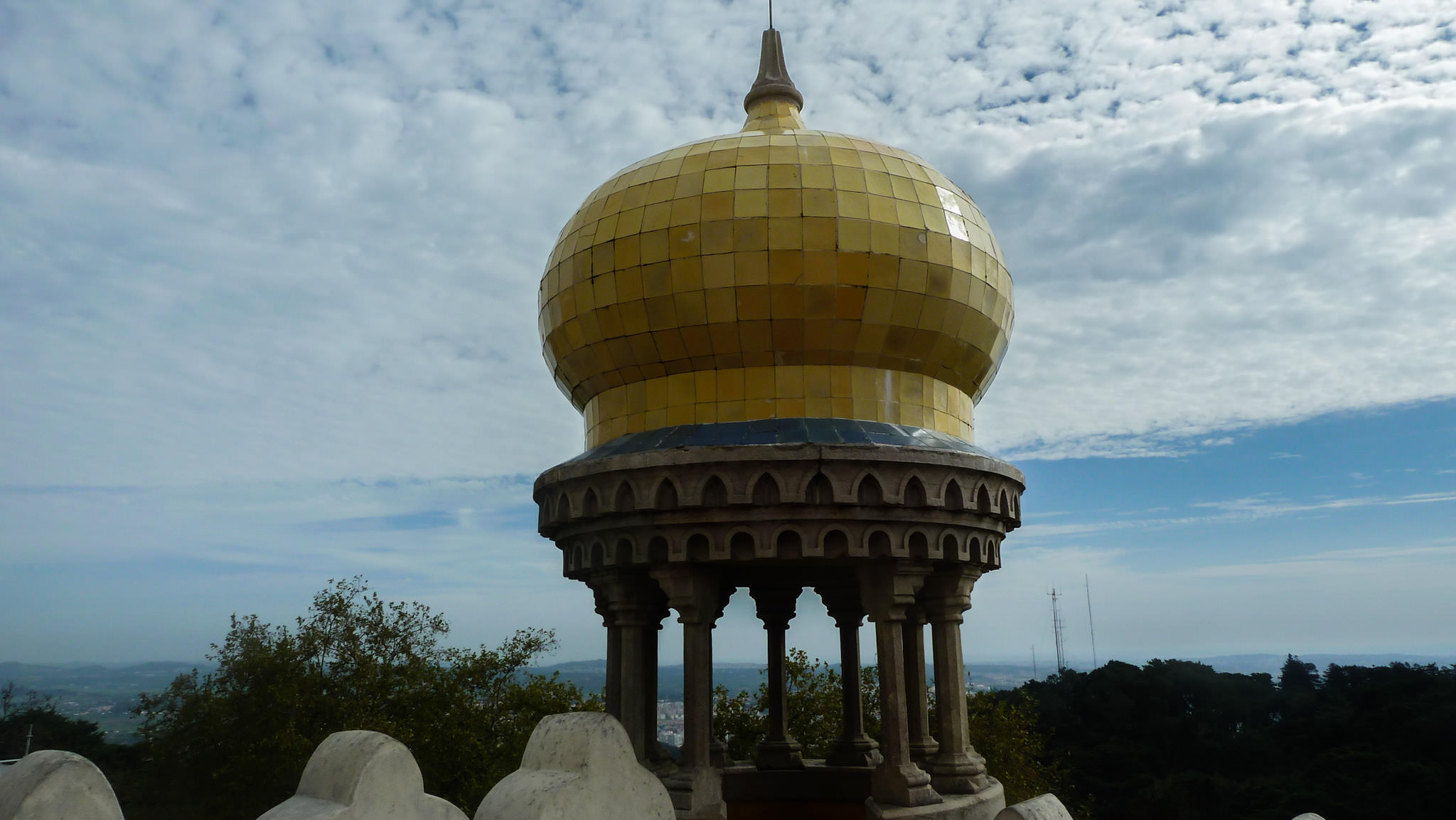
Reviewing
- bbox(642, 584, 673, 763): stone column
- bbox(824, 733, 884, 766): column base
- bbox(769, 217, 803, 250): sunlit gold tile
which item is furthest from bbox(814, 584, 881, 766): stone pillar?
bbox(769, 217, 803, 250): sunlit gold tile

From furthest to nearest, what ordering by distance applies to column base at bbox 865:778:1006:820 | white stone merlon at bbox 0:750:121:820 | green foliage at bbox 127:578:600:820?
green foliage at bbox 127:578:600:820 → column base at bbox 865:778:1006:820 → white stone merlon at bbox 0:750:121:820

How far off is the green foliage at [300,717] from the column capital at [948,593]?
726 inches

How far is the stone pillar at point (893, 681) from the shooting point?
34.3 feet

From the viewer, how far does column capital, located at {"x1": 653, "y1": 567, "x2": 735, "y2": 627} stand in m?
10.9

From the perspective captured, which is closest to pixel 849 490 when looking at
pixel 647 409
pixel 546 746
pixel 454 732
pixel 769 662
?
pixel 647 409

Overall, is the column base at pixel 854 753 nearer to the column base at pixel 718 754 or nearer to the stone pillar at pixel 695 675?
the column base at pixel 718 754

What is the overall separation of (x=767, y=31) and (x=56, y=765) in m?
13.5

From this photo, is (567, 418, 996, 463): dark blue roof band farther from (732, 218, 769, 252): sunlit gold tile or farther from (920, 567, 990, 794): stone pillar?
(732, 218, 769, 252): sunlit gold tile

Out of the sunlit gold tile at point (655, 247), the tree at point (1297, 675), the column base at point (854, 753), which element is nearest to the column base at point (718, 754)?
the column base at point (854, 753)

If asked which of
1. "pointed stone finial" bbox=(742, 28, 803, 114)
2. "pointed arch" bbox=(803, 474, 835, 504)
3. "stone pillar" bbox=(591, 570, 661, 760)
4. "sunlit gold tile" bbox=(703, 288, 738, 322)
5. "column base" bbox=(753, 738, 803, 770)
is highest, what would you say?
"pointed stone finial" bbox=(742, 28, 803, 114)

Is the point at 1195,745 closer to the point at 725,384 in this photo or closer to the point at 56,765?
the point at 725,384

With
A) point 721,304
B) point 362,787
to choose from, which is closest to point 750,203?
point 721,304

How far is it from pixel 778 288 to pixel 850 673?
762 cm

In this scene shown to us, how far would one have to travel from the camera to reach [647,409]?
1189cm
